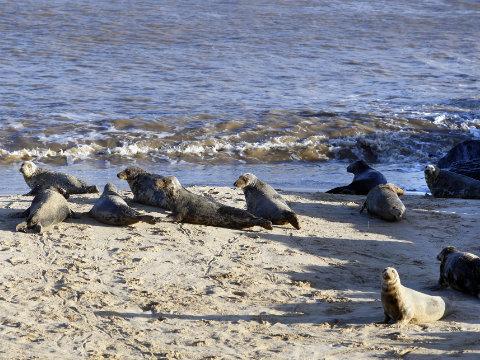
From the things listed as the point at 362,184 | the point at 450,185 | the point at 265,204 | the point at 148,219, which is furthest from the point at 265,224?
the point at 450,185

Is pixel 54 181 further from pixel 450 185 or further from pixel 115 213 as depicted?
pixel 450 185

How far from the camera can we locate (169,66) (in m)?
18.1

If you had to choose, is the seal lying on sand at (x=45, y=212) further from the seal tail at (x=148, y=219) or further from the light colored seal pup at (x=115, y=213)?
the seal tail at (x=148, y=219)

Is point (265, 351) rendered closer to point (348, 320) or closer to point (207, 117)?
point (348, 320)

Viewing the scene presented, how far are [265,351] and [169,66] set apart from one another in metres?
13.6

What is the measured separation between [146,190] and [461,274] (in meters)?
3.27

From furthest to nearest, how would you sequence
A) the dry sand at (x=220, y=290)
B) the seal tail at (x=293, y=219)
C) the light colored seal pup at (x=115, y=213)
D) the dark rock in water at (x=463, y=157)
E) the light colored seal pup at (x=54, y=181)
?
the dark rock in water at (x=463, y=157), the light colored seal pup at (x=54, y=181), the seal tail at (x=293, y=219), the light colored seal pup at (x=115, y=213), the dry sand at (x=220, y=290)

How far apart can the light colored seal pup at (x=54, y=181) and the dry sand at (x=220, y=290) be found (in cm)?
58

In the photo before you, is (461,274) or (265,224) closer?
(461,274)

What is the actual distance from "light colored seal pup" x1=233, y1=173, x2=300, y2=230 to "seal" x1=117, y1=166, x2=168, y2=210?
71 cm

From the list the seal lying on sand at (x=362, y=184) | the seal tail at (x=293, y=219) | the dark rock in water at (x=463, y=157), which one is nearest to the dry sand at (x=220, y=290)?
the seal tail at (x=293, y=219)

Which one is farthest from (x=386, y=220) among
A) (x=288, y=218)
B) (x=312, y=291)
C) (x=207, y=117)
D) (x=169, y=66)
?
(x=169, y=66)

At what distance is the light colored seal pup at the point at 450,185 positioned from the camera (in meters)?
10.1

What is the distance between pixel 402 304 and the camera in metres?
5.38
